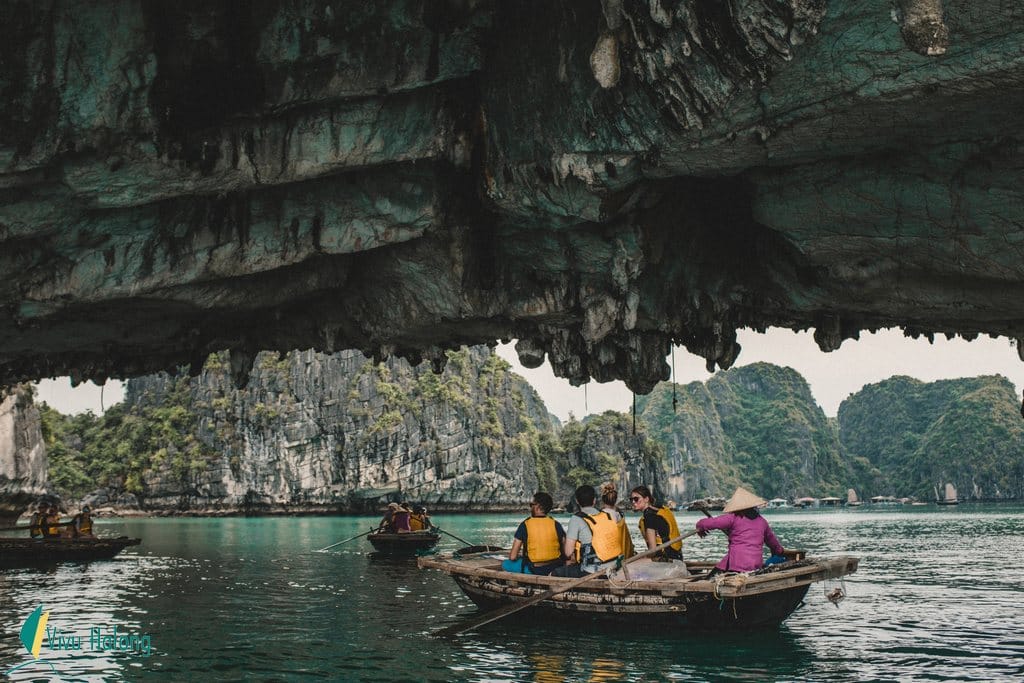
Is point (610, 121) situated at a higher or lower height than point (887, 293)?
higher

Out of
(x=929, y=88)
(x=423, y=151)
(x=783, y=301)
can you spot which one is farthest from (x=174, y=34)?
(x=783, y=301)

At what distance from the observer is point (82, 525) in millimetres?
29281

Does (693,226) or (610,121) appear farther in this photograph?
(693,226)

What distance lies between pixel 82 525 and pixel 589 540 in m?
22.8

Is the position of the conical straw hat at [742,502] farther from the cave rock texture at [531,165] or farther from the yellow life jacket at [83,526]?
the yellow life jacket at [83,526]

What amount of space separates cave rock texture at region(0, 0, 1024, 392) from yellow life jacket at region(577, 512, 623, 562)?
3.70m

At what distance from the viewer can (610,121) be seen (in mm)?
11133

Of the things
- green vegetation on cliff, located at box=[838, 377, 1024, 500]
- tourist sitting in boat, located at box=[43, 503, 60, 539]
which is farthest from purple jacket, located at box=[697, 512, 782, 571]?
green vegetation on cliff, located at box=[838, 377, 1024, 500]

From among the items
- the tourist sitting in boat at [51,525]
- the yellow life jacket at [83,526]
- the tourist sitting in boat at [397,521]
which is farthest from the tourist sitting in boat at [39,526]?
the tourist sitting in boat at [397,521]

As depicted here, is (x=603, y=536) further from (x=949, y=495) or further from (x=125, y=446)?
(x=949, y=495)

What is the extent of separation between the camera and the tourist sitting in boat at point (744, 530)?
11.8 metres

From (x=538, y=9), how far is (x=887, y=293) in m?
7.36

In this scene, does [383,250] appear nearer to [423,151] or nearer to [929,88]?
[423,151]

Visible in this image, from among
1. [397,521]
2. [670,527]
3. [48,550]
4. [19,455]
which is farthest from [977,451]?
[670,527]
